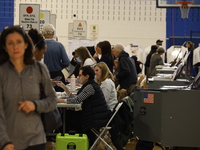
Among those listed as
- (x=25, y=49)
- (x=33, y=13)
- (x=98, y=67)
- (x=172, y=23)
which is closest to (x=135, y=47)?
(x=172, y=23)

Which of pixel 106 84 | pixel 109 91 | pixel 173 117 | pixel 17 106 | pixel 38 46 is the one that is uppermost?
pixel 38 46

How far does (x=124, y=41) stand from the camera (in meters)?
24.7

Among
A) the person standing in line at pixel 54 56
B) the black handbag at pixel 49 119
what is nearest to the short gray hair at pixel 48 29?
the person standing in line at pixel 54 56

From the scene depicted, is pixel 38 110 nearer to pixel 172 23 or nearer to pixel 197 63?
pixel 197 63

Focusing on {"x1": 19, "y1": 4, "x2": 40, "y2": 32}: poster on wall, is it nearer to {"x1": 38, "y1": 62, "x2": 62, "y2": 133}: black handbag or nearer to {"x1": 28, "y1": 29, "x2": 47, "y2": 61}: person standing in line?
{"x1": 28, "y1": 29, "x2": 47, "y2": 61}: person standing in line

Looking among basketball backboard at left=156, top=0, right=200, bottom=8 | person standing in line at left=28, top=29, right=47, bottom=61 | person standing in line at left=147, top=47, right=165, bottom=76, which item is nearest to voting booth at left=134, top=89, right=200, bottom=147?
person standing in line at left=28, top=29, right=47, bottom=61

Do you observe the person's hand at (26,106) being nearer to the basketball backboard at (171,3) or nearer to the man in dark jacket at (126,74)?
the man in dark jacket at (126,74)

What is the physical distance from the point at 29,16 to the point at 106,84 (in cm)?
342

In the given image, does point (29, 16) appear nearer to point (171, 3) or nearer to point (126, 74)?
Result: point (126, 74)

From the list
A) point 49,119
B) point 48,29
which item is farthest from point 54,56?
point 49,119

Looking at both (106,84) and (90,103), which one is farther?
(106,84)

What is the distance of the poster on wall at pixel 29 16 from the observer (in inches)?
415

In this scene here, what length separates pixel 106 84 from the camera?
7.84 metres

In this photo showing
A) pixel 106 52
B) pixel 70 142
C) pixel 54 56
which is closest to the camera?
pixel 70 142
